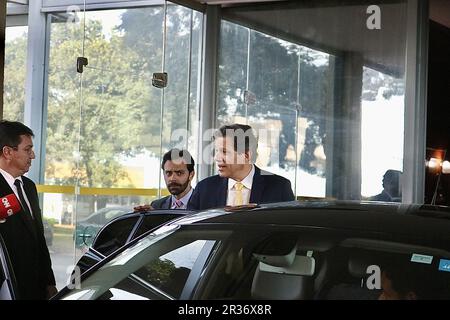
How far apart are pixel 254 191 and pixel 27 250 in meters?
1.47

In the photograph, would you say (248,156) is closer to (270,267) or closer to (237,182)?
(237,182)

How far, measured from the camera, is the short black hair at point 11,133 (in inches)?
207

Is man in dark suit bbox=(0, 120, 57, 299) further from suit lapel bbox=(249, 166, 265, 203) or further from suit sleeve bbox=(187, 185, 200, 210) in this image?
suit lapel bbox=(249, 166, 265, 203)

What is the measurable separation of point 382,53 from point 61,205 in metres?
3.91

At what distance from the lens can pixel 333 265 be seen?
3270mm

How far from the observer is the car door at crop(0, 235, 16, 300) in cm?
481

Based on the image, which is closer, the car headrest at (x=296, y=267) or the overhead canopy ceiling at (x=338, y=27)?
the car headrest at (x=296, y=267)

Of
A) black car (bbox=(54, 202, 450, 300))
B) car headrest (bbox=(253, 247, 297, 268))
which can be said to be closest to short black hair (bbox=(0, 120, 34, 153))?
black car (bbox=(54, 202, 450, 300))

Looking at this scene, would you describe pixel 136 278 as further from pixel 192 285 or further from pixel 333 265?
pixel 333 265

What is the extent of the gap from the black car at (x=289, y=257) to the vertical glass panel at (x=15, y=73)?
6377 millimetres

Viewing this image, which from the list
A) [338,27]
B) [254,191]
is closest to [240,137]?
[254,191]

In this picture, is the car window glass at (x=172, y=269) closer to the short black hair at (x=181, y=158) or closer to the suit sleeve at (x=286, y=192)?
the suit sleeve at (x=286, y=192)

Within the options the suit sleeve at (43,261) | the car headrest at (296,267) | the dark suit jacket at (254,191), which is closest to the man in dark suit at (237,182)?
the dark suit jacket at (254,191)

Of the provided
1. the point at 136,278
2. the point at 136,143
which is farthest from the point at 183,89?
the point at 136,278
